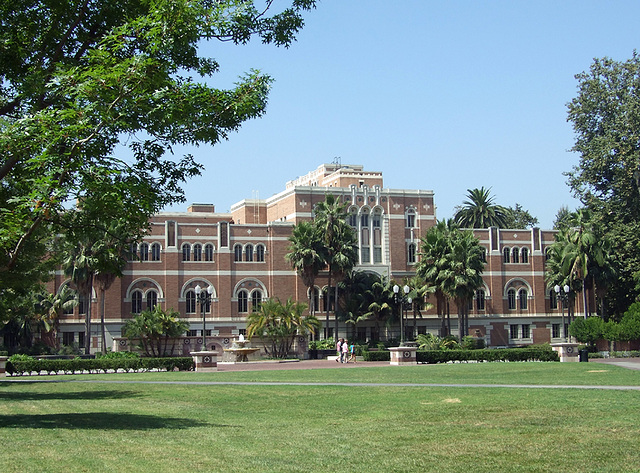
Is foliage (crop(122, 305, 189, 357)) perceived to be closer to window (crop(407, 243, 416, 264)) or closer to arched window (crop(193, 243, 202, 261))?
arched window (crop(193, 243, 202, 261))

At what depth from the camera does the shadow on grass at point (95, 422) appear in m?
16.2

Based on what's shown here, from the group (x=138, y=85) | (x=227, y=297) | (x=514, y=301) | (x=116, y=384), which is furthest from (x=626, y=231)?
(x=138, y=85)

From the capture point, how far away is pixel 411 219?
259ft

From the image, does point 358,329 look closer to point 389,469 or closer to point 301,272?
point 301,272

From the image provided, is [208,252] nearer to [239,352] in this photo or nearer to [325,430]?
[239,352]

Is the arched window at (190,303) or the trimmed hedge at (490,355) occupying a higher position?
the arched window at (190,303)

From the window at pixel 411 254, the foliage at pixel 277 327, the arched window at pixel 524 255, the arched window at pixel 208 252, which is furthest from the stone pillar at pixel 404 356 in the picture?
the arched window at pixel 524 255

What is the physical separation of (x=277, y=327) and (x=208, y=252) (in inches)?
567

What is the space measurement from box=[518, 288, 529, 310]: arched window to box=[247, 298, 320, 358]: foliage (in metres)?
27.3

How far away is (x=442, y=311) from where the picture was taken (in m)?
74.8

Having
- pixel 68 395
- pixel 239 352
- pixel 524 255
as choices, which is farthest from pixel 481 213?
pixel 68 395

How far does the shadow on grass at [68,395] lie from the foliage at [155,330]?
30.8m

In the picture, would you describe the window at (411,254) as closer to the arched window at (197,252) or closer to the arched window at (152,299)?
the arched window at (197,252)

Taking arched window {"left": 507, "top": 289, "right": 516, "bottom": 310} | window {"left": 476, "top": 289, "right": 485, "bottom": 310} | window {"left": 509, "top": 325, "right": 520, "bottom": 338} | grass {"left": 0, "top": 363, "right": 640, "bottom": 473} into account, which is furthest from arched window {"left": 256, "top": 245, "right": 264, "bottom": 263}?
grass {"left": 0, "top": 363, "right": 640, "bottom": 473}
